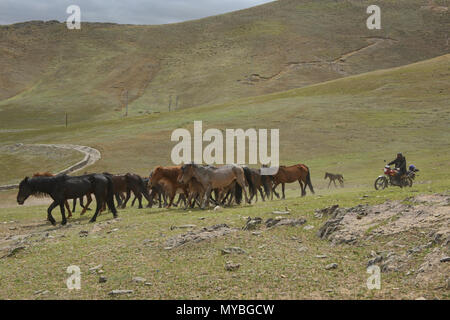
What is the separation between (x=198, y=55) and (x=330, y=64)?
121 feet

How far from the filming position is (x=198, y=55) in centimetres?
13925

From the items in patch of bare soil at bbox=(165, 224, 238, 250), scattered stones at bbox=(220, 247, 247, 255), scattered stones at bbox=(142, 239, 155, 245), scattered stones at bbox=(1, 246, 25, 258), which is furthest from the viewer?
scattered stones at bbox=(1, 246, 25, 258)

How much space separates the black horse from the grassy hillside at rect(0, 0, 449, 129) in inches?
3400

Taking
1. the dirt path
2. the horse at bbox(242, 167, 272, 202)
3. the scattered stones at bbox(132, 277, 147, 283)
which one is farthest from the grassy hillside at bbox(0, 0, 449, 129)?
the scattered stones at bbox(132, 277, 147, 283)

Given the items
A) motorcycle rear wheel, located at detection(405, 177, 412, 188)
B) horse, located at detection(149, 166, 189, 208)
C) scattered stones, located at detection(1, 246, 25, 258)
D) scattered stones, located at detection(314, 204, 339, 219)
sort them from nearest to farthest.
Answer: scattered stones, located at detection(1, 246, 25, 258), scattered stones, located at detection(314, 204, 339, 219), horse, located at detection(149, 166, 189, 208), motorcycle rear wheel, located at detection(405, 177, 412, 188)

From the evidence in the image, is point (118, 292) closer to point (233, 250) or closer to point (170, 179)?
point (233, 250)

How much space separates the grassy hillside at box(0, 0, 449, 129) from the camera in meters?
115

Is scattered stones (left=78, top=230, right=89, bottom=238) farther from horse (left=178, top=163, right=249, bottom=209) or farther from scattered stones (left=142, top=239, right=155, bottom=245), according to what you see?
horse (left=178, top=163, right=249, bottom=209)

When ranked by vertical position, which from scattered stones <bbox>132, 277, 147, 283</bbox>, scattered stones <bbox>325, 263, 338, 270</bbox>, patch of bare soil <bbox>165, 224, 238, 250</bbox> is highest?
patch of bare soil <bbox>165, 224, 238, 250</bbox>

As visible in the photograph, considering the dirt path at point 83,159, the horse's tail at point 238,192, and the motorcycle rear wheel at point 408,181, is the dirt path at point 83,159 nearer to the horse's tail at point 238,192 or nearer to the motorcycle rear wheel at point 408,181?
the horse's tail at point 238,192

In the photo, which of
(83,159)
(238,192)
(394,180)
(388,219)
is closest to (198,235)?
(388,219)

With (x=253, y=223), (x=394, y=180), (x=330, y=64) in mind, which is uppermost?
(x=330, y=64)
